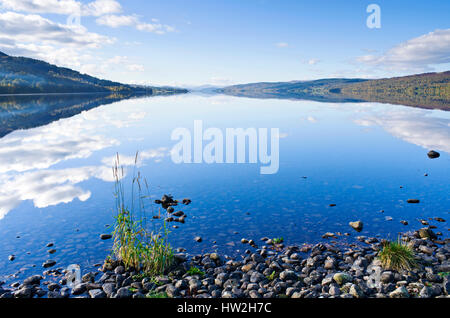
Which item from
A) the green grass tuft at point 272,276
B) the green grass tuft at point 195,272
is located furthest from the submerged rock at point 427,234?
the green grass tuft at point 195,272

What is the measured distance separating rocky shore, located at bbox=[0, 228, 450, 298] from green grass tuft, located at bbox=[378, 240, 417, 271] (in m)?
0.29

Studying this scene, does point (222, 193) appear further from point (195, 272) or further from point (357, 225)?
point (195, 272)

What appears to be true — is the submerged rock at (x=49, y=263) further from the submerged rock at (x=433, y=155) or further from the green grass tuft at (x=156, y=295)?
the submerged rock at (x=433, y=155)

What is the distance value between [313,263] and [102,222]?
12543 millimetres

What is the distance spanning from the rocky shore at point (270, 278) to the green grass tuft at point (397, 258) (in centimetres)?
29

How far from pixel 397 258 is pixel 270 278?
531cm

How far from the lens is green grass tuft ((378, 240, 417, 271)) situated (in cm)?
1234

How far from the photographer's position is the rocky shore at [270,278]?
1080 cm

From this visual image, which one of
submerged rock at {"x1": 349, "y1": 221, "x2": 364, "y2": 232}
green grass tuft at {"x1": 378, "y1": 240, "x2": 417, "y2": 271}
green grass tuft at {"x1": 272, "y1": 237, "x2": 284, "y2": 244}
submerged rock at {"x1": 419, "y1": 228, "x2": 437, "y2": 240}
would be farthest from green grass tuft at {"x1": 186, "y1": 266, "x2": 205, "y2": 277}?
submerged rock at {"x1": 419, "y1": 228, "x2": 437, "y2": 240}

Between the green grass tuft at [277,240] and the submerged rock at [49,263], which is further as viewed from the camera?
the green grass tuft at [277,240]

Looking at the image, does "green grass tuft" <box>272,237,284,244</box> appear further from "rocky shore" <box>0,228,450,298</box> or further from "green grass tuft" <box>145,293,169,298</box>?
"green grass tuft" <box>145,293,169,298</box>
